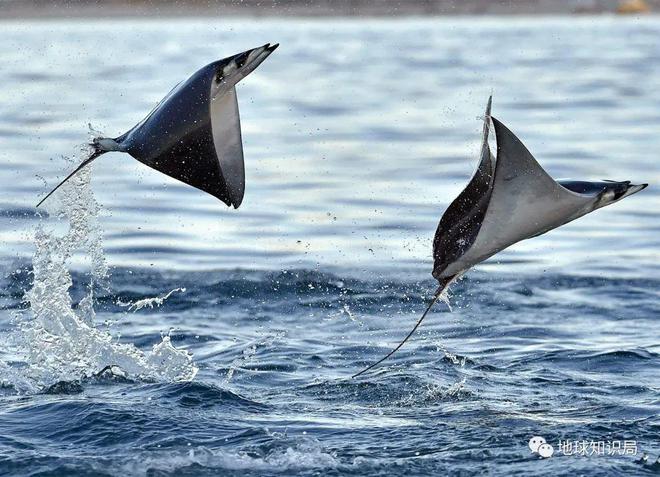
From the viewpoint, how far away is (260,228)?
11.3m

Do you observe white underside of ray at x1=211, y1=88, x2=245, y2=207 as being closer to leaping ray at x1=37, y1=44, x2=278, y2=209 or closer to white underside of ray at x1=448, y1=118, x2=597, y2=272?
leaping ray at x1=37, y1=44, x2=278, y2=209

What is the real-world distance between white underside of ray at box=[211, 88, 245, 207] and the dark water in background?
3.51ft

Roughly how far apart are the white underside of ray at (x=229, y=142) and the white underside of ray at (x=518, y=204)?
134 centimetres

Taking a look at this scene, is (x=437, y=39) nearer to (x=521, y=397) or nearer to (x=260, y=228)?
(x=260, y=228)

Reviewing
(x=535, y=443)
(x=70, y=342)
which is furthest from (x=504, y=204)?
(x=70, y=342)

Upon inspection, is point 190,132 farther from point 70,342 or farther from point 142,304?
point 142,304

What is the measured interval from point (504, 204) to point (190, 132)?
1.64 metres

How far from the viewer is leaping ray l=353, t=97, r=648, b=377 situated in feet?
17.2

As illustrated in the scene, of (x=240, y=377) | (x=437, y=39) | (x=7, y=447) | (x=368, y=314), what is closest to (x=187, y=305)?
(x=368, y=314)

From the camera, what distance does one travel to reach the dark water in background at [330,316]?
5.27m

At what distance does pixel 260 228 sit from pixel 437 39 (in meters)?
36.3

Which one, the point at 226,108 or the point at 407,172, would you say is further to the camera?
the point at 407,172

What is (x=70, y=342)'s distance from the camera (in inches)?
262

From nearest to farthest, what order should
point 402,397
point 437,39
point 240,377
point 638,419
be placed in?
1. point 638,419
2. point 402,397
3. point 240,377
4. point 437,39
